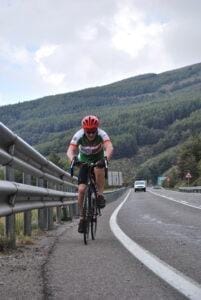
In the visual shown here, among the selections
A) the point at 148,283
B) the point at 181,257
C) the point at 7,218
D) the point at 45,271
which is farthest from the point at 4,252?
the point at 148,283

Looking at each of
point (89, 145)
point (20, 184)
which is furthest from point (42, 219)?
point (20, 184)

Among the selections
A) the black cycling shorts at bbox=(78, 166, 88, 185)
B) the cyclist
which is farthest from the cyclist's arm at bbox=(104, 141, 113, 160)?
the black cycling shorts at bbox=(78, 166, 88, 185)

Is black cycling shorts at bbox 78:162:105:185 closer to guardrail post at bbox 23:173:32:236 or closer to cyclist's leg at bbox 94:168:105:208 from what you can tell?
cyclist's leg at bbox 94:168:105:208

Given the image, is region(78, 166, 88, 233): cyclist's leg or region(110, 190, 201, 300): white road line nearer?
region(110, 190, 201, 300): white road line

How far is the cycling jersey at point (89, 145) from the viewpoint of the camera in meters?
8.82

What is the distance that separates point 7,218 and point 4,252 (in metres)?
0.54

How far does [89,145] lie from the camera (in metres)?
8.89

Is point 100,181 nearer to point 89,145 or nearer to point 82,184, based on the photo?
point 82,184

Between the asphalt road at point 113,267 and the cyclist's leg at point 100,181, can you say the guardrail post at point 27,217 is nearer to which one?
the asphalt road at point 113,267

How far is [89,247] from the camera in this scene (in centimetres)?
761

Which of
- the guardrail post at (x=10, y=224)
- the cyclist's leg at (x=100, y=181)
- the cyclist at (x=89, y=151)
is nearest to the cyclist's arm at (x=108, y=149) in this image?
the cyclist at (x=89, y=151)

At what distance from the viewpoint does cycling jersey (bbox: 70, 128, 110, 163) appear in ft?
28.9

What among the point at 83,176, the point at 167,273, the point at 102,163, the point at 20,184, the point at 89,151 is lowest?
the point at 167,273

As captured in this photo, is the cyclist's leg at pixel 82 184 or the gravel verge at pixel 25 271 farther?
the cyclist's leg at pixel 82 184
